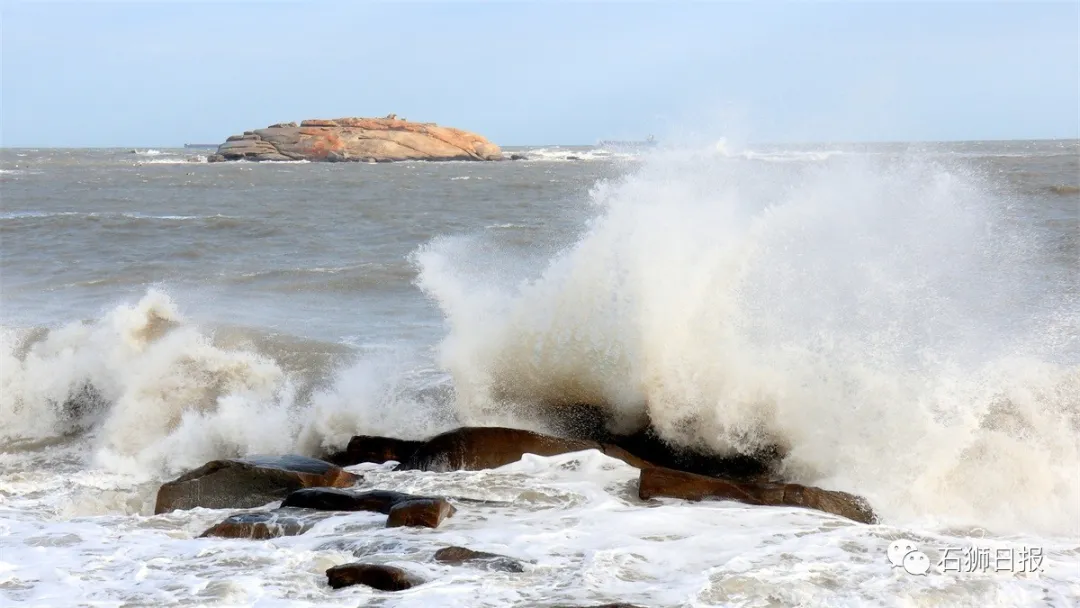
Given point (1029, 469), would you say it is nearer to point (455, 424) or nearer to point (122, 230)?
point (455, 424)

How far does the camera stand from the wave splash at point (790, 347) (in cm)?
588

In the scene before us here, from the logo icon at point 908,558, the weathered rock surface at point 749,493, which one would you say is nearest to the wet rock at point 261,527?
the weathered rock surface at point 749,493

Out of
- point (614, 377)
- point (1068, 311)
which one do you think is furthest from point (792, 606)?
point (1068, 311)

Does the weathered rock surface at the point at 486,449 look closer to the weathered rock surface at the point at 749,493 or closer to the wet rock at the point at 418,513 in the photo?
the weathered rock surface at the point at 749,493

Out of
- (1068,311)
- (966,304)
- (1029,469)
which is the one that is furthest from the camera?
(1068,311)

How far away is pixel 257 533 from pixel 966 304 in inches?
283

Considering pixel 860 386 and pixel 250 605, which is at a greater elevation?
pixel 860 386

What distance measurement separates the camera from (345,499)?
5.41 metres

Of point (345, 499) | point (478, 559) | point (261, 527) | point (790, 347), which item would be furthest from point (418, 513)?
point (790, 347)

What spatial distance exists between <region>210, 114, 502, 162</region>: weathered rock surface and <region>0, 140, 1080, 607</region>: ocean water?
6633cm

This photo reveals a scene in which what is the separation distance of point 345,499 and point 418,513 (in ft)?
1.65

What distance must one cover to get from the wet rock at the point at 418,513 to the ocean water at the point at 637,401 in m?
0.08

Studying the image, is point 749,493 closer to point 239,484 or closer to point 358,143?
point 239,484

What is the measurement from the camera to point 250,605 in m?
4.19
